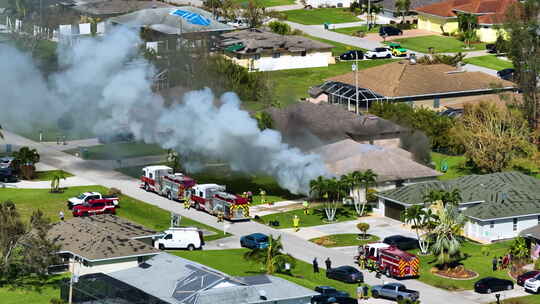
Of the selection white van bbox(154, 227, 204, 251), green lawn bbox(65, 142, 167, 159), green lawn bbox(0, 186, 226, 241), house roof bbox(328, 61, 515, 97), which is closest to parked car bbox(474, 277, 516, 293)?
white van bbox(154, 227, 204, 251)

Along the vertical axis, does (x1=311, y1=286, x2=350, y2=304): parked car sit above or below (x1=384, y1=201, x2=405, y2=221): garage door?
above

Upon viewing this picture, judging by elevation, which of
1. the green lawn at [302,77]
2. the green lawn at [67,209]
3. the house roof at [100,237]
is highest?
the house roof at [100,237]

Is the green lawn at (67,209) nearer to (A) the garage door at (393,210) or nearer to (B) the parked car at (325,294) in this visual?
(A) the garage door at (393,210)

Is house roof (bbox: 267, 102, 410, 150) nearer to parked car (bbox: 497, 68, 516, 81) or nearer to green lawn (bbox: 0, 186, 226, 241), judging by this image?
green lawn (bbox: 0, 186, 226, 241)

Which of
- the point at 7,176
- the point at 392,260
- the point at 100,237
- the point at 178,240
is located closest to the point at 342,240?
the point at 392,260

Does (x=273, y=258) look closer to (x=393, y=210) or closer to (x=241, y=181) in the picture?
(x=393, y=210)

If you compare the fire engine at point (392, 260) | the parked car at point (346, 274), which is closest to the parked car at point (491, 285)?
the fire engine at point (392, 260)

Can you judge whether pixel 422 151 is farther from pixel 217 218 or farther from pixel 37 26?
pixel 37 26
